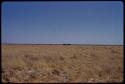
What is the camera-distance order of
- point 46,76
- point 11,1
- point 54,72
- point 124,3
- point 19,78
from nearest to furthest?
point 11,1
point 124,3
point 19,78
point 46,76
point 54,72

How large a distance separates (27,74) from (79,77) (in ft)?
5.44

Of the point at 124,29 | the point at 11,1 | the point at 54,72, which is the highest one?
the point at 11,1

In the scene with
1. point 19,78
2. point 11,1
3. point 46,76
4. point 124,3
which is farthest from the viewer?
point 46,76

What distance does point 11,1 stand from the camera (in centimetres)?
299

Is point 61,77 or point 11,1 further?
point 61,77

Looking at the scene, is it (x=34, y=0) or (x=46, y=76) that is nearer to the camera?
(x=34, y=0)

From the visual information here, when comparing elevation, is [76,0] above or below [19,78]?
above

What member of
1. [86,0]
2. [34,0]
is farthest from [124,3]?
[34,0]

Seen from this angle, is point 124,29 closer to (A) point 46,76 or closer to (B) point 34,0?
(B) point 34,0

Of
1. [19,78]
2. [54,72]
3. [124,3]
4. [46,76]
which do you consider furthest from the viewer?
[54,72]

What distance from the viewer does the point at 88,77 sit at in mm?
7789

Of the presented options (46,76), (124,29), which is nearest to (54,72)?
(46,76)

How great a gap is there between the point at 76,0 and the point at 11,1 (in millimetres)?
797

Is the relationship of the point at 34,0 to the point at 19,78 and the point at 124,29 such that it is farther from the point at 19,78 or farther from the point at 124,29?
the point at 19,78
